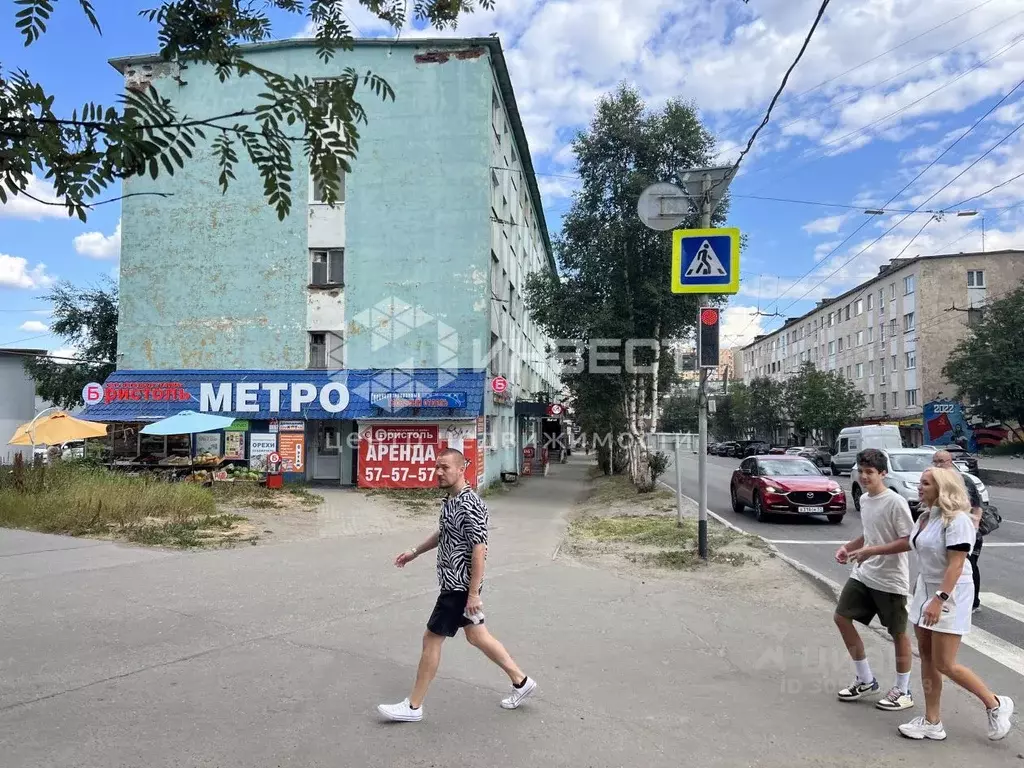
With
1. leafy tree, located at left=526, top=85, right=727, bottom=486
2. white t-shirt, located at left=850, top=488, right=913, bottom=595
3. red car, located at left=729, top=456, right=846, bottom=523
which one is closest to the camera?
white t-shirt, located at left=850, top=488, right=913, bottom=595

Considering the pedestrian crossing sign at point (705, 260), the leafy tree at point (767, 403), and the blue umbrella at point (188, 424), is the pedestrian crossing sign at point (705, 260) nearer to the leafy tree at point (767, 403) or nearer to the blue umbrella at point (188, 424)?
the blue umbrella at point (188, 424)

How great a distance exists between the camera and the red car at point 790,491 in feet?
47.9

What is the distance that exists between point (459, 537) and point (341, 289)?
60.5ft

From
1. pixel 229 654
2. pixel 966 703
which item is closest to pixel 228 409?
pixel 229 654

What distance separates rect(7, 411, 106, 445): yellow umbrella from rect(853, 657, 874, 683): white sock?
1861 centimetres

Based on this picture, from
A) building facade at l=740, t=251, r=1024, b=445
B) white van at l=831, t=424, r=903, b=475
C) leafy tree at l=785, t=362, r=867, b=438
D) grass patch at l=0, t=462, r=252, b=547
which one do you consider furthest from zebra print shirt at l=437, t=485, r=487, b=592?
leafy tree at l=785, t=362, r=867, b=438

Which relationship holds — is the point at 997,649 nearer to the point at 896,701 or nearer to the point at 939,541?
the point at 896,701

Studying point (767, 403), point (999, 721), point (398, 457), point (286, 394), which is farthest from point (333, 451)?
point (767, 403)

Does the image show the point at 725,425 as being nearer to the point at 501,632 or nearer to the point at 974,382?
the point at 974,382

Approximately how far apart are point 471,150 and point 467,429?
A: 27.5 ft

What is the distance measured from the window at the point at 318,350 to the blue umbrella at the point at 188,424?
11.7ft

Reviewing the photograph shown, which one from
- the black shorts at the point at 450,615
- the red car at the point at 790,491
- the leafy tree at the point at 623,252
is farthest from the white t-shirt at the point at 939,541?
the leafy tree at the point at 623,252

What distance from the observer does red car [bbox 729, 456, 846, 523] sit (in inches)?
575

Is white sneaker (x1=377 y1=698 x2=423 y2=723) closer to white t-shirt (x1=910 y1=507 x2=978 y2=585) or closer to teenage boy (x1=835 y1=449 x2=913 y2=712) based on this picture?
teenage boy (x1=835 y1=449 x2=913 y2=712)
